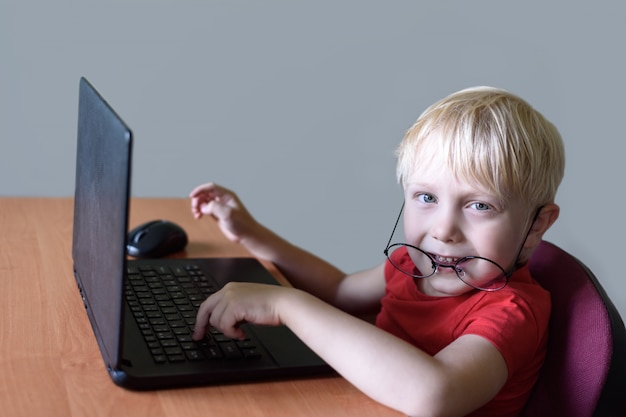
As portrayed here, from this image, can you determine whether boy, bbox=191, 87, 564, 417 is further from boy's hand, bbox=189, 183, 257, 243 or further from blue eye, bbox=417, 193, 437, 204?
boy's hand, bbox=189, 183, 257, 243

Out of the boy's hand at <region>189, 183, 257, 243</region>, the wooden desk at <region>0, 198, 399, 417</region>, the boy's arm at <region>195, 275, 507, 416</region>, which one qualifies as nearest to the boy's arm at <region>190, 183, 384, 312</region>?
the boy's hand at <region>189, 183, 257, 243</region>

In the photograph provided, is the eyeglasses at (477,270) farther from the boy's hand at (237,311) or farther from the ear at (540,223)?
the boy's hand at (237,311)

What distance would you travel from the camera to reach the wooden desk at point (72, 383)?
78 cm

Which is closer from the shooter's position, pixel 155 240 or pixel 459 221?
pixel 459 221

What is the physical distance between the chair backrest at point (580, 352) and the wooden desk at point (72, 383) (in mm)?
300

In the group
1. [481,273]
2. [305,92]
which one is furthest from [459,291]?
[305,92]

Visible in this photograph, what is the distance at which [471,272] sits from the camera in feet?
3.45

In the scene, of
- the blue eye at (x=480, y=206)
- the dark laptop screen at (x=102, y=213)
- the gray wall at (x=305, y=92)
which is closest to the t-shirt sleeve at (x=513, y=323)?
the blue eye at (x=480, y=206)

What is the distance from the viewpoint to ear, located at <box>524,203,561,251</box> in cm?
108

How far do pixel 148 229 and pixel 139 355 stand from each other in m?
0.45

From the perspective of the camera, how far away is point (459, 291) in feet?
3.58

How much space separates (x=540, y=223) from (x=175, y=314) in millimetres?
496

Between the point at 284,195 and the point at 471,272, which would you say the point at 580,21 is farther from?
the point at 471,272

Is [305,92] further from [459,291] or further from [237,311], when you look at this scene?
[237,311]
